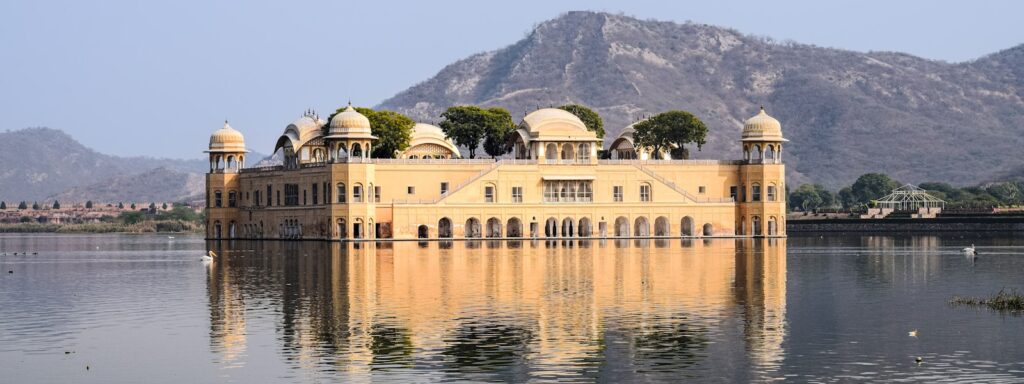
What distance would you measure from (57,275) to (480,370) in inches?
1356

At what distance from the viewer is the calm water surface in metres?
27.4

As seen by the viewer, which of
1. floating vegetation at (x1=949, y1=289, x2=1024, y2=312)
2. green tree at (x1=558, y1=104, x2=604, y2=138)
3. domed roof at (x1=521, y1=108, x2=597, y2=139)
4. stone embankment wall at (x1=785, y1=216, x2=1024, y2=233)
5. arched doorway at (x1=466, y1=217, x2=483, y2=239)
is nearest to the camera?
floating vegetation at (x1=949, y1=289, x2=1024, y2=312)

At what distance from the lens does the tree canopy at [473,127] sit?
115562mm

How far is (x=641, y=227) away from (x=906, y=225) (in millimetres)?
27914

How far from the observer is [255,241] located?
344 feet

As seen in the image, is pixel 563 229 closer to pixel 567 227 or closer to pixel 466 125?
pixel 567 227

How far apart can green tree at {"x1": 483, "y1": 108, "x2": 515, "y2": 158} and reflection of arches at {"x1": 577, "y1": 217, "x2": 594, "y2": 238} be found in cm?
1408

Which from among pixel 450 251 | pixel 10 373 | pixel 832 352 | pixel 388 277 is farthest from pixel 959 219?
pixel 10 373

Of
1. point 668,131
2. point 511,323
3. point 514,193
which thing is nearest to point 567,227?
point 514,193

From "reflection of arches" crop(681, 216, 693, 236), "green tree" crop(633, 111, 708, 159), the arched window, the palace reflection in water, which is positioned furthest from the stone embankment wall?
the palace reflection in water

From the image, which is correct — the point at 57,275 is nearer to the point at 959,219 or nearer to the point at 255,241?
the point at 255,241

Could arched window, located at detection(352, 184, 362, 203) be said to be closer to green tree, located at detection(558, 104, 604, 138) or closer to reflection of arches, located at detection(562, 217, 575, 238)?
reflection of arches, located at detection(562, 217, 575, 238)

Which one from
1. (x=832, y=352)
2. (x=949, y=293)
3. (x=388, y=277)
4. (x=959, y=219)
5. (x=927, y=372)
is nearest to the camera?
(x=927, y=372)

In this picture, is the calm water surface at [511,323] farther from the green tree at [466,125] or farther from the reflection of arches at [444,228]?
the green tree at [466,125]
